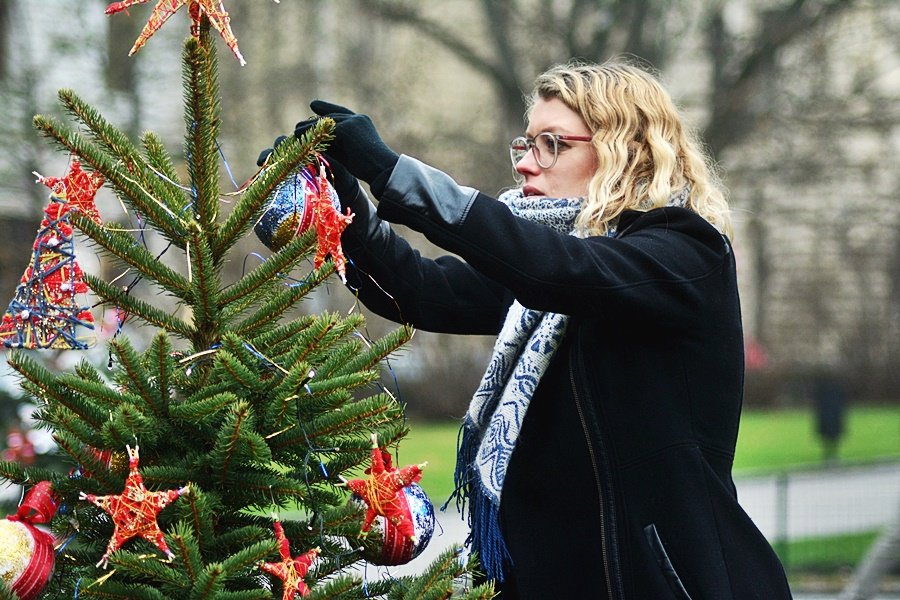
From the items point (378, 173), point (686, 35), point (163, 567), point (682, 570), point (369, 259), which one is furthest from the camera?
point (686, 35)

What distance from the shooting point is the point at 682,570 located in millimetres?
2482

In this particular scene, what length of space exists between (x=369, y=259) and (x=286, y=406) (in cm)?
91

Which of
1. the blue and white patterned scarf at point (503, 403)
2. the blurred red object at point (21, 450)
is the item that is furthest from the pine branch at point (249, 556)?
the blurred red object at point (21, 450)

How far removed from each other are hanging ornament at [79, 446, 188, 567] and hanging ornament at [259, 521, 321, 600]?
18 centimetres

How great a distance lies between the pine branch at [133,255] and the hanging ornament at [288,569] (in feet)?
1.61

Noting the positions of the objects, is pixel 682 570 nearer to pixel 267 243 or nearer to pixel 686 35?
pixel 267 243

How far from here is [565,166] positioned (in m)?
2.84

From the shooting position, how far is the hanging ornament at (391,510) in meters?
2.17

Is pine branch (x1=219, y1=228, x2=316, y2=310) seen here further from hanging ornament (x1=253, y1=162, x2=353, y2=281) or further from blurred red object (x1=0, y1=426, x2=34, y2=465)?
blurred red object (x1=0, y1=426, x2=34, y2=465)

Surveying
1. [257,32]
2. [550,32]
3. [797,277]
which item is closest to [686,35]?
[550,32]

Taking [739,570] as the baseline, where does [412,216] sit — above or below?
above

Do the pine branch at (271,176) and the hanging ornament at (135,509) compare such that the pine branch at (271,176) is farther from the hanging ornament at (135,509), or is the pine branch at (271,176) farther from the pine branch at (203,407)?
the hanging ornament at (135,509)

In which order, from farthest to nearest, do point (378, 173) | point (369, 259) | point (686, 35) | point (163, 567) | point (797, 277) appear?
point (797, 277)
point (686, 35)
point (369, 259)
point (378, 173)
point (163, 567)

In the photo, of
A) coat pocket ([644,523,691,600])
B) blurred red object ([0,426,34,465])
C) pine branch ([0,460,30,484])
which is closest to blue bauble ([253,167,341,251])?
pine branch ([0,460,30,484])
